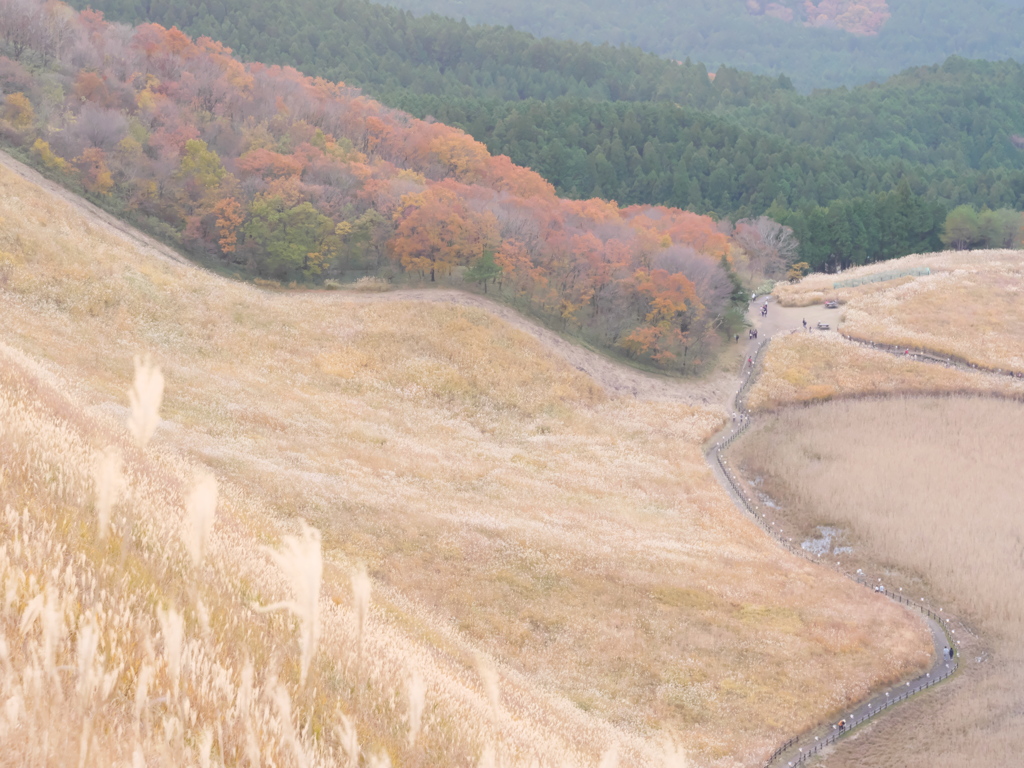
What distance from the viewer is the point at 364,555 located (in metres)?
28.9

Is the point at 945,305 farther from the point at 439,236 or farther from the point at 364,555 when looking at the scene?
the point at 364,555

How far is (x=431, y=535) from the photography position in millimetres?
32406

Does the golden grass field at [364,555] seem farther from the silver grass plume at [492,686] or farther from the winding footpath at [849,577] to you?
the winding footpath at [849,577]

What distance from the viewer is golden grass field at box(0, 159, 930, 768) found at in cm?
693

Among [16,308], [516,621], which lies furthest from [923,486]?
[16,308]

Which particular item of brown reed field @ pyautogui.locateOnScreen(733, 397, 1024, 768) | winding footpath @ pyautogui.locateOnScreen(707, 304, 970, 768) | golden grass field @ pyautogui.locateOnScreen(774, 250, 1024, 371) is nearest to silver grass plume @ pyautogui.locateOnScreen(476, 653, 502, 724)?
winding footpath @ pyautogui.locateOnScreen(707, 304, 970, 768)

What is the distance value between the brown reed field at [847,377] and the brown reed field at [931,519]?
2.36m

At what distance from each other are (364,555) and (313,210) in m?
43.3

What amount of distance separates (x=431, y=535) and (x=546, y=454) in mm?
17590

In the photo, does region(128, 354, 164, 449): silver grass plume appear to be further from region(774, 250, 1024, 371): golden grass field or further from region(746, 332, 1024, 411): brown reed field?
region(774, 250, 1024, 371): golden grass field

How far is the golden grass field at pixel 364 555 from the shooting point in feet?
22.7

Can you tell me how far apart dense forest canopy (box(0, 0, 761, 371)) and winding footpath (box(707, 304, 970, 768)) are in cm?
970

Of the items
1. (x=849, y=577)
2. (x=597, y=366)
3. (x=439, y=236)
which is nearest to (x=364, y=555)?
(x=849, y=577)

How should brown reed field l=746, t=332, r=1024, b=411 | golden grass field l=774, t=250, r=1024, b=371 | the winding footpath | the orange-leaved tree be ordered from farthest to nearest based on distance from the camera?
golden grass field l=774, t=250, r=1024, b=371 → the orange-leaved tree → brown reed field l=746, t=332, r=1024, b=411 → the winding footpath
